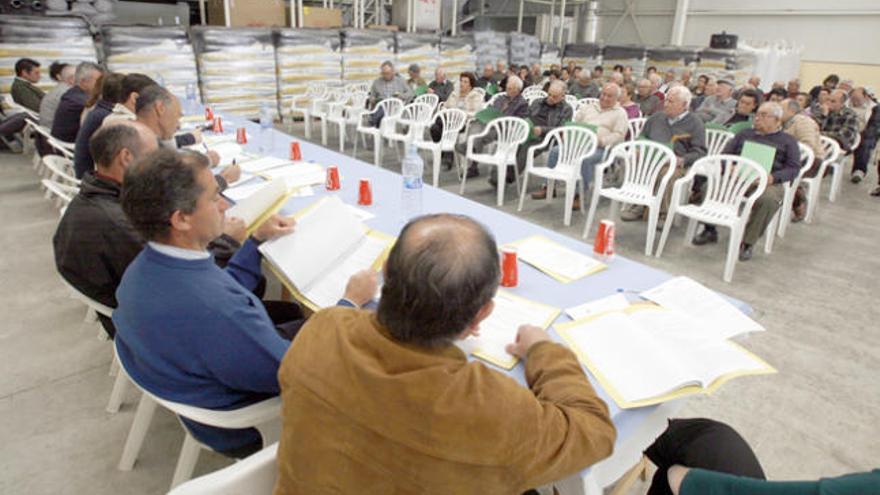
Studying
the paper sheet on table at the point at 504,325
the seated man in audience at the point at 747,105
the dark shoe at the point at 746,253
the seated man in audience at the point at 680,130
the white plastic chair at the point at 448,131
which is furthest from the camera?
the white plastic chair at the point at 448,131

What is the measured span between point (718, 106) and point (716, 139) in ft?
6.60

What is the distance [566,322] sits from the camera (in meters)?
1.42

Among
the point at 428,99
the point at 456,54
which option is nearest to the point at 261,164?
the point at 428,99

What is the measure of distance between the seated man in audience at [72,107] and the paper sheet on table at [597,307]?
13.9ft

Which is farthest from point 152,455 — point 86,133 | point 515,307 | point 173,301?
point 86,133

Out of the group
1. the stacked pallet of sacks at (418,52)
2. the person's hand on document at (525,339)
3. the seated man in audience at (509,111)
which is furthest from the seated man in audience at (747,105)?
the stacked pallet of sacks at (418,52)

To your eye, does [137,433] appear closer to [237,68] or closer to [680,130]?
[680,130]

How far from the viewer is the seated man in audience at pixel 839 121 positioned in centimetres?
555

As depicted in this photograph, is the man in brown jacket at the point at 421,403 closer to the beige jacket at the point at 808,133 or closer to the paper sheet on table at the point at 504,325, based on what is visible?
the paper sheet on table at the point at 504,325

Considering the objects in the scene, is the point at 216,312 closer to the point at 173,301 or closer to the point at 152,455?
the point at 173,301

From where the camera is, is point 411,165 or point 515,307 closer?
point 515,307

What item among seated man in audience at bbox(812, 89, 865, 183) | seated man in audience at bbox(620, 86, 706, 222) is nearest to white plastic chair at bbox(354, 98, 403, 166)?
seated man in audience at bbox(620, 86, 706, 222)

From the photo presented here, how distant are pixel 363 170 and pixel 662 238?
7.83ft

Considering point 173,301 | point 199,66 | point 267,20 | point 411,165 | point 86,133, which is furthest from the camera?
point 267,20
